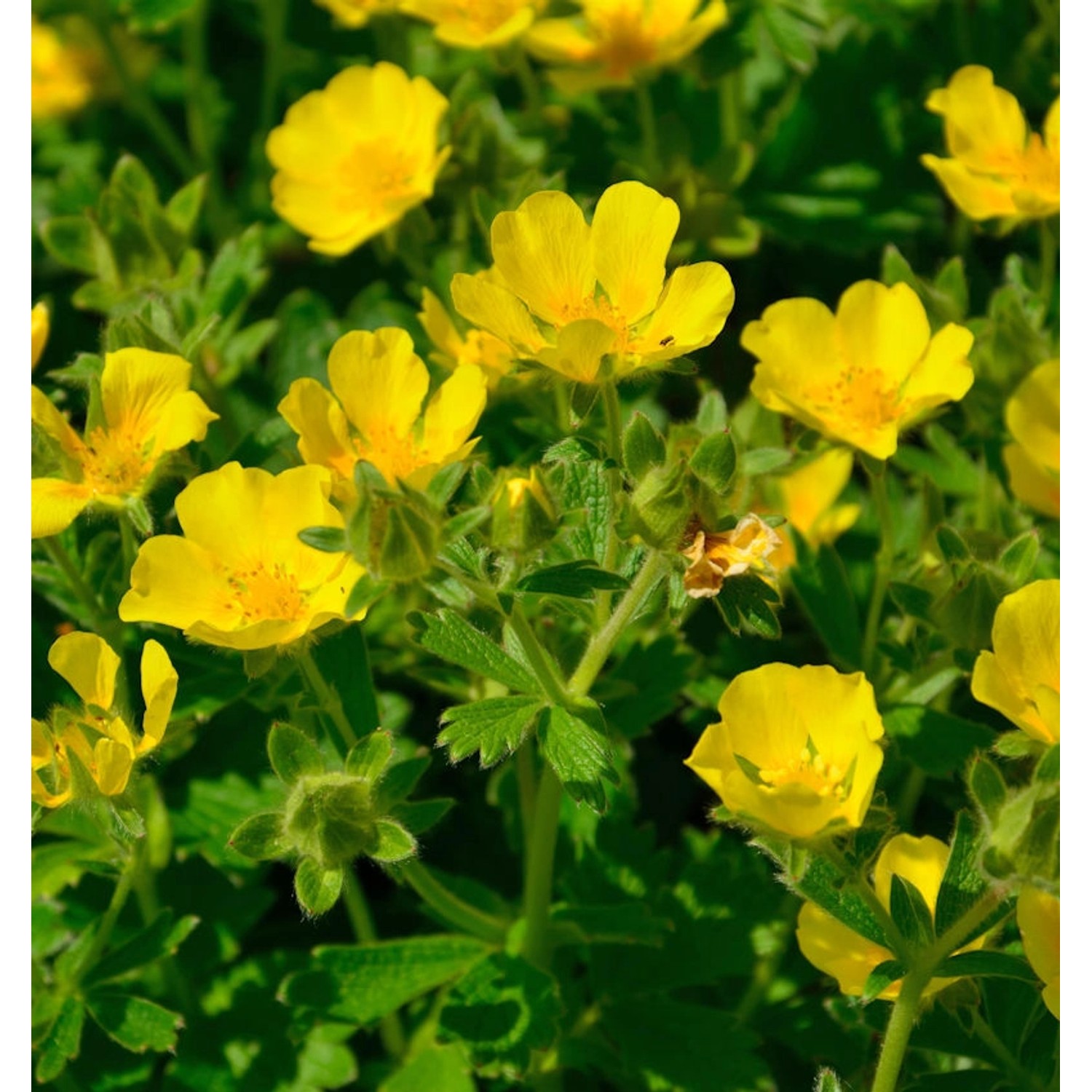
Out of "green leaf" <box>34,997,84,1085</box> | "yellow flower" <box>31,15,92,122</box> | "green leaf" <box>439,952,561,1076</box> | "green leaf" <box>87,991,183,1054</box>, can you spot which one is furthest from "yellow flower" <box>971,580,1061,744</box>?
"yellow flower" <box>31,15,92,122</box>

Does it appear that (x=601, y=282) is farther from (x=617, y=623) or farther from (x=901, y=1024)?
(x=901, y=1024)

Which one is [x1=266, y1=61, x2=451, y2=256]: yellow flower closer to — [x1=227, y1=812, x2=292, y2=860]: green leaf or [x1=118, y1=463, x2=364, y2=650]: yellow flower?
[x1=118, y1=463, x2=364, y2=650]: yellow flower

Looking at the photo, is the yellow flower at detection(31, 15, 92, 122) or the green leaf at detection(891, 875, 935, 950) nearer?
the green leaf at detection(891, 875, 935, 950)

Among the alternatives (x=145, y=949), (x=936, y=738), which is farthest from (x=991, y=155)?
(x=145, y=949)

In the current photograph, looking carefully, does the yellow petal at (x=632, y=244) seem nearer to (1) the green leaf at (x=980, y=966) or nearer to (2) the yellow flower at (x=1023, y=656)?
(2) the yellow flower at (x=1023, y=656)

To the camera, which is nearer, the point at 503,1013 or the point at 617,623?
the point at 617,623

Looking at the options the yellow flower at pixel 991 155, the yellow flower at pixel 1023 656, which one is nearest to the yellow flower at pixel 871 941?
the yellow flower at pixel 1023 656

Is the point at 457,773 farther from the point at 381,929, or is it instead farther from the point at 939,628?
the point at 939,628
